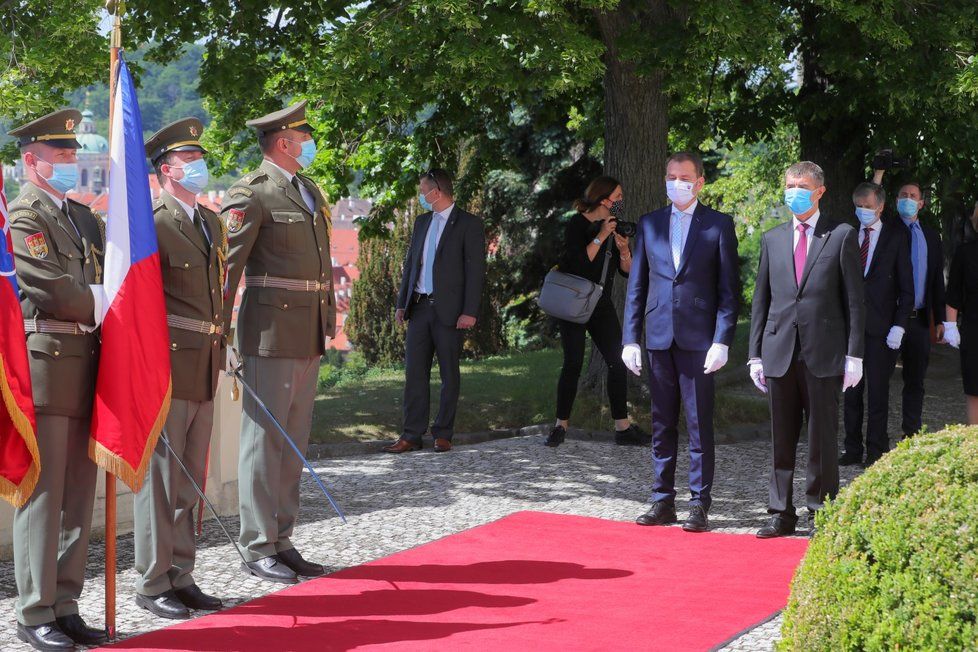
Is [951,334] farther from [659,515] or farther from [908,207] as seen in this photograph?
[659,515]

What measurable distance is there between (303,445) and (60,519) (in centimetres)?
167

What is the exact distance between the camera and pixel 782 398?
24.6ft

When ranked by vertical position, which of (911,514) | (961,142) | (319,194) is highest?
(961,142)

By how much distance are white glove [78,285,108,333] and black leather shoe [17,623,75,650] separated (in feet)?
4.03

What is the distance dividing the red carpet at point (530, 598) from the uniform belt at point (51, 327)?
131 cm

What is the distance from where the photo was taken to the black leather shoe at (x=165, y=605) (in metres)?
5.61

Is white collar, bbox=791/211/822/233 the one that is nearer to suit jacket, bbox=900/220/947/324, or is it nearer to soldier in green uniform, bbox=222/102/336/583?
soldier in green uniform, bbox=222/102/336/583

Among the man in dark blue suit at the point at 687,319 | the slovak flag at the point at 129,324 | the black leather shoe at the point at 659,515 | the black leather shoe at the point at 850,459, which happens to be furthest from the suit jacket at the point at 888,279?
the slovak flag at the point at 129,324

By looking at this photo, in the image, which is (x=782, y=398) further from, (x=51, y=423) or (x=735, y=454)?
(x=51, y=423)

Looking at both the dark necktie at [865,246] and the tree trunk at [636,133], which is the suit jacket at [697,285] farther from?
the tree trunk at [636,133]

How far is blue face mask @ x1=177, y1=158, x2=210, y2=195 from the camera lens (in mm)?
5801

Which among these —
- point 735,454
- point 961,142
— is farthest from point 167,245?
point 961,142

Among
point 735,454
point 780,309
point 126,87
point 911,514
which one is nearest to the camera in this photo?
point 911,514

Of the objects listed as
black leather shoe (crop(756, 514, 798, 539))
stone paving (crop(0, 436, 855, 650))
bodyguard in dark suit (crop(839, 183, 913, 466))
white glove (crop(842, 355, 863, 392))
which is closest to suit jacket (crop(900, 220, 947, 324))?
bodyguard in dark suit (crop(839, 183, 913, 466))
